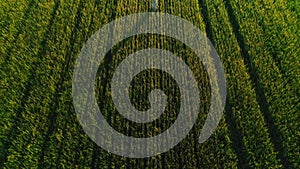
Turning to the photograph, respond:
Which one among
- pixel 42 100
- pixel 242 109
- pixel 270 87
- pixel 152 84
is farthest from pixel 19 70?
pixel 270 87

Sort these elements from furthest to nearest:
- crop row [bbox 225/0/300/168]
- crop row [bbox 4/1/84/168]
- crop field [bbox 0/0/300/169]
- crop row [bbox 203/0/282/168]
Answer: crop row [bbox 225/0/300/168]
crop row [bbox 203/0/282/168]
crop field [bbox 0/0/300/169]
crop row [bbox 4/1/84/168]


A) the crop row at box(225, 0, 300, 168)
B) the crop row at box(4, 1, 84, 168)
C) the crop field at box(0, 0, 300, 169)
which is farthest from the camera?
the crop row at box(225, 0, 300, 168)

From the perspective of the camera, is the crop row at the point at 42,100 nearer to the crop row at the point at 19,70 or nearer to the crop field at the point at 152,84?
the crop field at the point at 152,84

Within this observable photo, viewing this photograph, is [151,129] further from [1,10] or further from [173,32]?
[1,10]

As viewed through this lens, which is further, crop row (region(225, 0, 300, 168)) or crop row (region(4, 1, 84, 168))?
crop row (region(225, 0, 300, 168))

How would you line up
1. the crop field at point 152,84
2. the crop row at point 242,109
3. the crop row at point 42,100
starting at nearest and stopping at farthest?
the crop row at point 42,100, the crop field at point 152,84, the crop row at point 242,109

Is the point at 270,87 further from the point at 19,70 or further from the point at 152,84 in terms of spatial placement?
the point at 19,70

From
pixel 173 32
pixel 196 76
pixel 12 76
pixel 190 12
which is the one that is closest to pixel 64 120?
pixel 12 76

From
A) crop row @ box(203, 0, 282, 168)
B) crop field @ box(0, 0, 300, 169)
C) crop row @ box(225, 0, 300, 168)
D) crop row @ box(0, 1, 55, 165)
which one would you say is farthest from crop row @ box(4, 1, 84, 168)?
crop row @ box(225, 0, 300, 168)

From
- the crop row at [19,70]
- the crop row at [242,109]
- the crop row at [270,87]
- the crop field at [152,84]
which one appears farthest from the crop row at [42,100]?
the crop row at [270,87]

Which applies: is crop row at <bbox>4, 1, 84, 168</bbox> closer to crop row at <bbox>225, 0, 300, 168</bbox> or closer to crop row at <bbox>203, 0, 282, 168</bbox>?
crop row at <bbox>203, 0, 282, 168</bbox>
